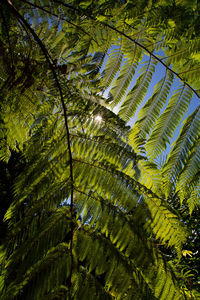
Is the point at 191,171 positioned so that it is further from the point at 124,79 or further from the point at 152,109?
the point at 124,79

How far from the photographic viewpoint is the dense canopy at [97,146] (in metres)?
0.95

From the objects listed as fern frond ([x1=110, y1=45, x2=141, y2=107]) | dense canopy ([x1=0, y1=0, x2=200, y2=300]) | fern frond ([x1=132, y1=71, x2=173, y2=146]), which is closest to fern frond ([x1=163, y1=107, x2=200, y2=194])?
dense canopy ([x1=0, y1=0, x2=200, y2=300])

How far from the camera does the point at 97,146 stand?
1.17 meters

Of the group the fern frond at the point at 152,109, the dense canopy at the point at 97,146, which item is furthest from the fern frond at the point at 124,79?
the fern frond at the point at 152,109

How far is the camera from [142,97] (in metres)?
1.29

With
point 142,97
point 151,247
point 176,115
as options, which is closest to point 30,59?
point 142,97

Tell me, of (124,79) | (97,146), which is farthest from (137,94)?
(97,146)

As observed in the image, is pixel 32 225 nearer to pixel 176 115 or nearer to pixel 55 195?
pixel 55 195

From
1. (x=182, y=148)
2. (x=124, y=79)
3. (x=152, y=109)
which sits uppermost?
(x=124, y=79)

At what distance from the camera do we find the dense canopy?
95 centimetres

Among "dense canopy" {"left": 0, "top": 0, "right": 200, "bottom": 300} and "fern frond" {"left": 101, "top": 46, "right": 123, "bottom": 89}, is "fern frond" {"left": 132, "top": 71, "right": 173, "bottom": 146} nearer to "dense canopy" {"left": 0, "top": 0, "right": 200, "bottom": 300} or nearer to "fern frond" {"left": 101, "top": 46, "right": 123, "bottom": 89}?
"dense canopy" {"left": 0, "top": 0, "right": 200, "bottom": 300}

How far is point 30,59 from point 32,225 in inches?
44.6

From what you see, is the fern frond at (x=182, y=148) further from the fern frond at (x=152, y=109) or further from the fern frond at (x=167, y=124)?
the fern frond at (x=152, y=109)

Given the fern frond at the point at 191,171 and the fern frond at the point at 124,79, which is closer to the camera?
the fern frond at the point at 191,171
